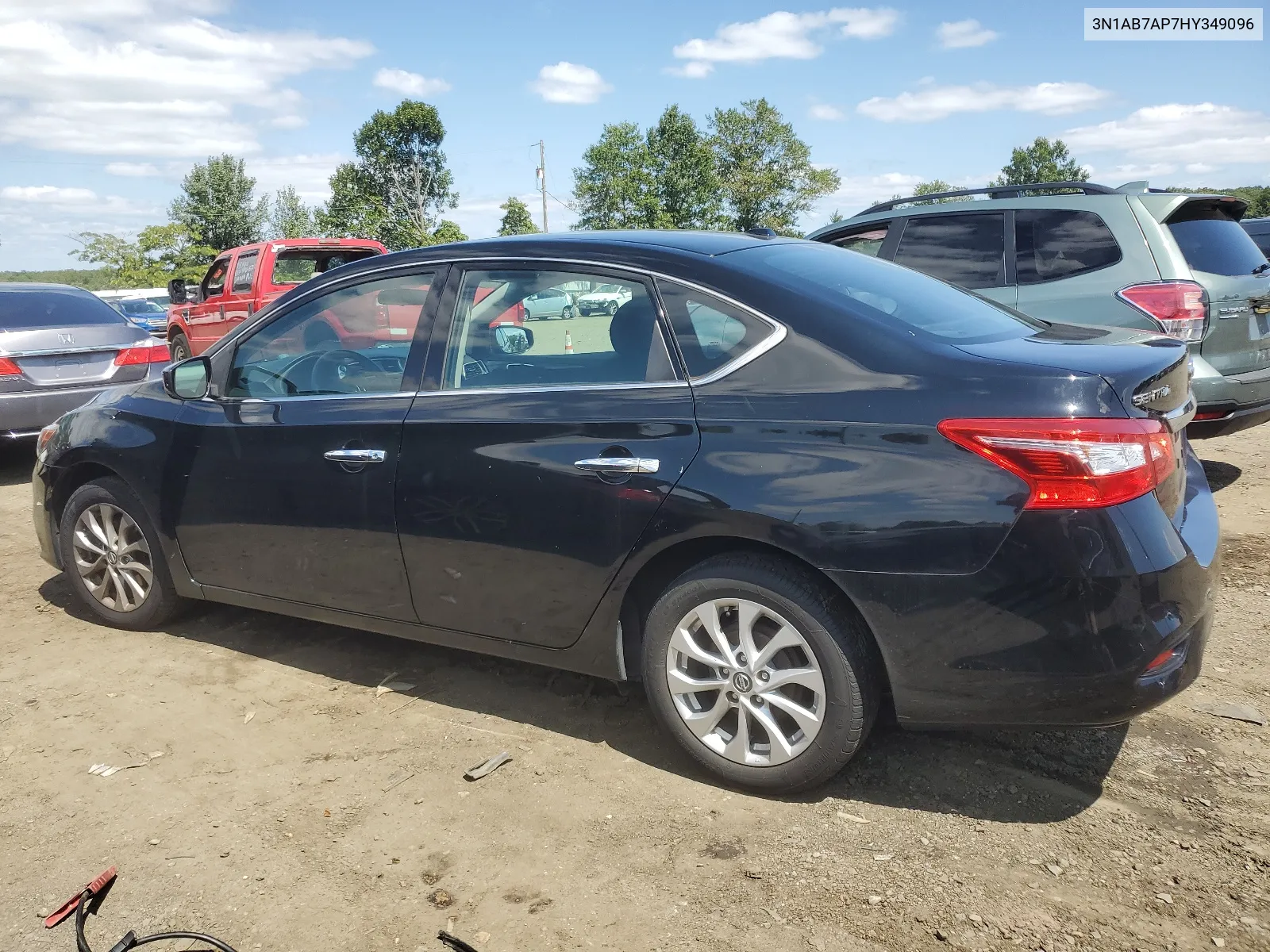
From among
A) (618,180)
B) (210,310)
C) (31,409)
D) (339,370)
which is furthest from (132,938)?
(618,180)

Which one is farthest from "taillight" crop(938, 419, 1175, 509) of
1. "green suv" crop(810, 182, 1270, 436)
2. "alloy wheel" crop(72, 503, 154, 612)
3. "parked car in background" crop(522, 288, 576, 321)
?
"alloy wheel" crop(72, 503, 154, 612)

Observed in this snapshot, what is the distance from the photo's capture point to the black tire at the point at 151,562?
14.5 ft

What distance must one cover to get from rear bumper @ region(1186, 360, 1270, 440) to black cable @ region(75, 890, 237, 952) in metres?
5.29

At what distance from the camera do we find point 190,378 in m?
4.22

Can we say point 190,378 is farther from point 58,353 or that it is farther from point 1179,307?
point 1179,307

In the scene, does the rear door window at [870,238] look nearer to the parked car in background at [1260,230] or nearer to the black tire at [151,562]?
the black tire at [151,562]

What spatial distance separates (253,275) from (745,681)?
1130cm

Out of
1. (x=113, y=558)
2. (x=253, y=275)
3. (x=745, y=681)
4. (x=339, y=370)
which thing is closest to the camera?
(x=745, y=681)

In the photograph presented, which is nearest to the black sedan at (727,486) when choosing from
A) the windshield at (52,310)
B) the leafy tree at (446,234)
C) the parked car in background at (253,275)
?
the windshield at (52,310)

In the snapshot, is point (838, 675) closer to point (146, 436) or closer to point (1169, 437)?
point (1169, 437)

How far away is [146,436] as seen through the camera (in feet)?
14.3

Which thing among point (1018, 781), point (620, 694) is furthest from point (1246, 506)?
point (620, 694)

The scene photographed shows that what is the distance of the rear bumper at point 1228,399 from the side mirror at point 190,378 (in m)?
4.98

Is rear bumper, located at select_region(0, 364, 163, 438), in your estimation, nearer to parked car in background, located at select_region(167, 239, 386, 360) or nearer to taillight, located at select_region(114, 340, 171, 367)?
taillight, located at select_region(114, 340, 171, 367)
